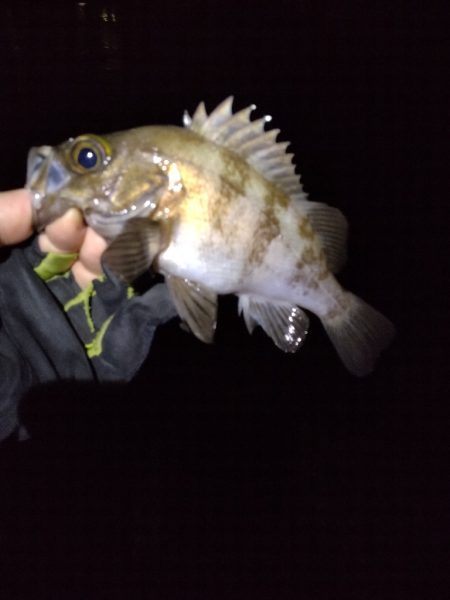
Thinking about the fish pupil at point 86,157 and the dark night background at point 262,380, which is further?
the dark night background at point 262,380

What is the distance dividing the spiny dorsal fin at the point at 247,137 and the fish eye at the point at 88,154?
12.4 inches

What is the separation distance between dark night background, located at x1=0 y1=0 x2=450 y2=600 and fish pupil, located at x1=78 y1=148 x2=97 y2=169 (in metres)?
1.98

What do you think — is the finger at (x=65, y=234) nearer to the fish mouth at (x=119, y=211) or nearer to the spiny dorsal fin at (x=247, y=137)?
the fish mouth at (x=119, y=211)

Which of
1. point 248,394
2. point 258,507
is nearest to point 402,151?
point 248,394

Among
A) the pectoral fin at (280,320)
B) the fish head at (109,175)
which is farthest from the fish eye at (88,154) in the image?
the pectoral fin at (280,320)

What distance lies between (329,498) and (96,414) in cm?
301

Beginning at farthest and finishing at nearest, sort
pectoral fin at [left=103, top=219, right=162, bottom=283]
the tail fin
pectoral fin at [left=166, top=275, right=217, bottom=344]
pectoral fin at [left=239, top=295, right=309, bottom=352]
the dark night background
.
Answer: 1. the dark night background
2. the tail fin
3. pectoral fin at [left=239, top=295, right=309, bottom=352]
4. pectoral fin at [left=166, top=275, right=217, bottom=344]
5. pectoral fin at [left=103, top=219, right=162, bottom=283]

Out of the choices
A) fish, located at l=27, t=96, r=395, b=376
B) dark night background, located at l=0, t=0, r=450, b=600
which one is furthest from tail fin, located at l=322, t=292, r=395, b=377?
dark night background, located at l=0, t=0, r=450, b=600

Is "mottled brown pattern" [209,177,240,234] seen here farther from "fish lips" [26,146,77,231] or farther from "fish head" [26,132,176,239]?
"fish lips" [26,146,77,231]

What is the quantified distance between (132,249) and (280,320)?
0.71 m

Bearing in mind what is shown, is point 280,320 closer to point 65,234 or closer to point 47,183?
point 65,234

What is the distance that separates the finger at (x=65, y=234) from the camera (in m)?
1.69

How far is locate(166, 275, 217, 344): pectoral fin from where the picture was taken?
1627mm

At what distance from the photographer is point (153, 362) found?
15.0 ft
